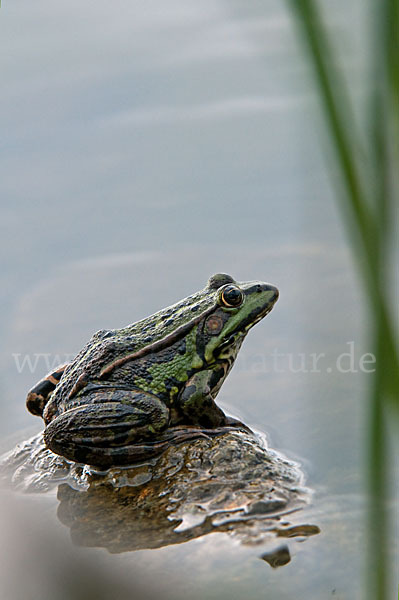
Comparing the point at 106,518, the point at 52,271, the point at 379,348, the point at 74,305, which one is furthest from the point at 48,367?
the point at 379,348

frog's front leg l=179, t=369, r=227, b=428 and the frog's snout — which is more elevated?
the frog's snout

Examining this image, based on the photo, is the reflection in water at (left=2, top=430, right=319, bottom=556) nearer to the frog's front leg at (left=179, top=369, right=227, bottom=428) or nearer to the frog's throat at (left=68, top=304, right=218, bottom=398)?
the frog's front leg at (left=179, top=369, right=227, bottom=428)

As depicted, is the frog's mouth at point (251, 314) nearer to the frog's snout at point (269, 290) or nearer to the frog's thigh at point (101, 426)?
the frog's snout at point (269, 290)

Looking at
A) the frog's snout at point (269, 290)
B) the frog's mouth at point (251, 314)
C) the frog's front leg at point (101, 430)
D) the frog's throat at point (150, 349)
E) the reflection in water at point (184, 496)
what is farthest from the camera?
the frog's snout at point (269, 290)

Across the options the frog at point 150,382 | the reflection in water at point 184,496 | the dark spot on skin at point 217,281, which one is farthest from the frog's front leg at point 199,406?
the dark spot on skin at point 217,281

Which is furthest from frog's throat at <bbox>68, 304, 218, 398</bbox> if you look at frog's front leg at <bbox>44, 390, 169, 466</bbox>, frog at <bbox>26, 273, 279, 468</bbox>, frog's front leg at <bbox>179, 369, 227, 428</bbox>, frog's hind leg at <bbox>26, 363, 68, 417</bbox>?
frog's hind leg at <bbox>26, 363, 68, 417</bbox>

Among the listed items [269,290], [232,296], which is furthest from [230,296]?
[269,290]

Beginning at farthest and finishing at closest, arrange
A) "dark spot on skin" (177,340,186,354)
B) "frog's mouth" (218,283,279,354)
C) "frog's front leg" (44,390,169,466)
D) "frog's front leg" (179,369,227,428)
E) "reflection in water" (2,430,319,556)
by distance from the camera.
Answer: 1. "frog's mouth" (218,283,279,354)
2. "dark spot on skin" (177,340,186,354)
3. "frog's front leg" (179,369,227,428)
4. "frog's front leg" (44,390,169,466)
5. "reflection in water" (2,430,319,556)
